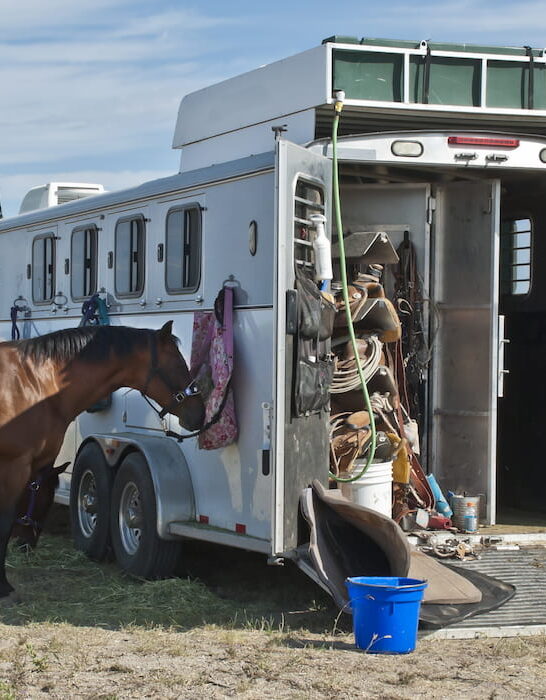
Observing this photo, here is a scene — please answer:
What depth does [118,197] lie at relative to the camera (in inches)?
350

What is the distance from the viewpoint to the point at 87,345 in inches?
308

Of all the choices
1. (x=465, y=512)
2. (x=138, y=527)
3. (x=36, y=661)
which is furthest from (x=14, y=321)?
(x=36, y=661)

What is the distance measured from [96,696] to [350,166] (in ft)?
13.9

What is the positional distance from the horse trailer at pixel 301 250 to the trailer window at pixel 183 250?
2cm

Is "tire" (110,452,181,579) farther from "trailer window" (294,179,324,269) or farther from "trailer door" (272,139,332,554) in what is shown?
"trailer window" (294,179,324,269)

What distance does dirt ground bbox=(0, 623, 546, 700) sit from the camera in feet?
17.8

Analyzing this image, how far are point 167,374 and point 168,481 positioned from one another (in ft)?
2.42

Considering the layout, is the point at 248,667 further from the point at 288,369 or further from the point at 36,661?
the point at 288,369

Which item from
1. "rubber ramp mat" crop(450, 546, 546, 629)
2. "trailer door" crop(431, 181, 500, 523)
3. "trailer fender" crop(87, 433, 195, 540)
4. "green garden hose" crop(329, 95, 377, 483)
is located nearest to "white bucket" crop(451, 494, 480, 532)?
"trailer door" crop(431, 181, 500, 523)

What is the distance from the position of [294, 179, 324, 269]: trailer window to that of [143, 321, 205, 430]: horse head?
1122mm

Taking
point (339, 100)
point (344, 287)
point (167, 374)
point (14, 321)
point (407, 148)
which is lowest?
point (167, 374)

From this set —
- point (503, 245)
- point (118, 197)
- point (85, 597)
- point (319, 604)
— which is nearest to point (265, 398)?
point (319, 604)

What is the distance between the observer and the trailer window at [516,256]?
979cm

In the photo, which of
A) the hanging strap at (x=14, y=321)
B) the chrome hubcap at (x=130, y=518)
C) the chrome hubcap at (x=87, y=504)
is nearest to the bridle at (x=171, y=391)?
the chrome hubcap at (x=130, y=518)
